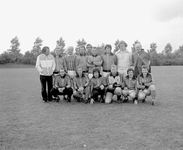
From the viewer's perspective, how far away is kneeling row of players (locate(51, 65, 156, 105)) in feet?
23.9

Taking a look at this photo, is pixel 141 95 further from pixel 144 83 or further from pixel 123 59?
pixel 123 59

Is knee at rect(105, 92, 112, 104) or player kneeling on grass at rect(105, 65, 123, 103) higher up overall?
player kneeling on grass at rect(105, 65, 123, 103)

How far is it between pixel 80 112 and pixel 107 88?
179 centimetres

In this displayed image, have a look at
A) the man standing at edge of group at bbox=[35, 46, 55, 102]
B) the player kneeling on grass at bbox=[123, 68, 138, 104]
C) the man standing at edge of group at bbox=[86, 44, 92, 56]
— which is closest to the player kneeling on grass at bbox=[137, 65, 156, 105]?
the player kneeling on grass at bbox=[123, 68, 138, 104]

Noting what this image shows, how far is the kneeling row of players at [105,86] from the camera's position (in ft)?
23.9

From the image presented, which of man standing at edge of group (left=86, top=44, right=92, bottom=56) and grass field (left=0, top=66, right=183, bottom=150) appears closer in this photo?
grass field (left=0, top=66, right=183, bottom=150)

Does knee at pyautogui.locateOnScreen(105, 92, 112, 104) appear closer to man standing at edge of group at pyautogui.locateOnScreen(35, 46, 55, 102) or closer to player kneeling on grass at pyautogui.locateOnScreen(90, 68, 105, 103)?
player kneeling on grass at pyautogui.locateOnScreen(90, 68, 105, 103)

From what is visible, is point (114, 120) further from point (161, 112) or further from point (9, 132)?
point (9, 132)

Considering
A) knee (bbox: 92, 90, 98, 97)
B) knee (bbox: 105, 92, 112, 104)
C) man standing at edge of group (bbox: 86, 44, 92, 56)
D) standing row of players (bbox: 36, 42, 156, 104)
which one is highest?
man standing at edge of group (bbox: 86, 44, 92, 56)

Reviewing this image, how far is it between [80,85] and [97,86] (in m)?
0.67

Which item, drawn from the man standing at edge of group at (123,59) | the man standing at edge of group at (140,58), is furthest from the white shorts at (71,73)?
the man standing at edge of group at (140,58)

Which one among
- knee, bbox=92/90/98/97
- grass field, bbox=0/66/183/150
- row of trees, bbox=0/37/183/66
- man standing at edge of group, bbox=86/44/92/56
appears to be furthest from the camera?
row of trees, bbox=0/37/183/66

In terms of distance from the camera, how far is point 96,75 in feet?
24.6

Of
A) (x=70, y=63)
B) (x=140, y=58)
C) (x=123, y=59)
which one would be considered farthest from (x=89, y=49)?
(x=140, y=58)
